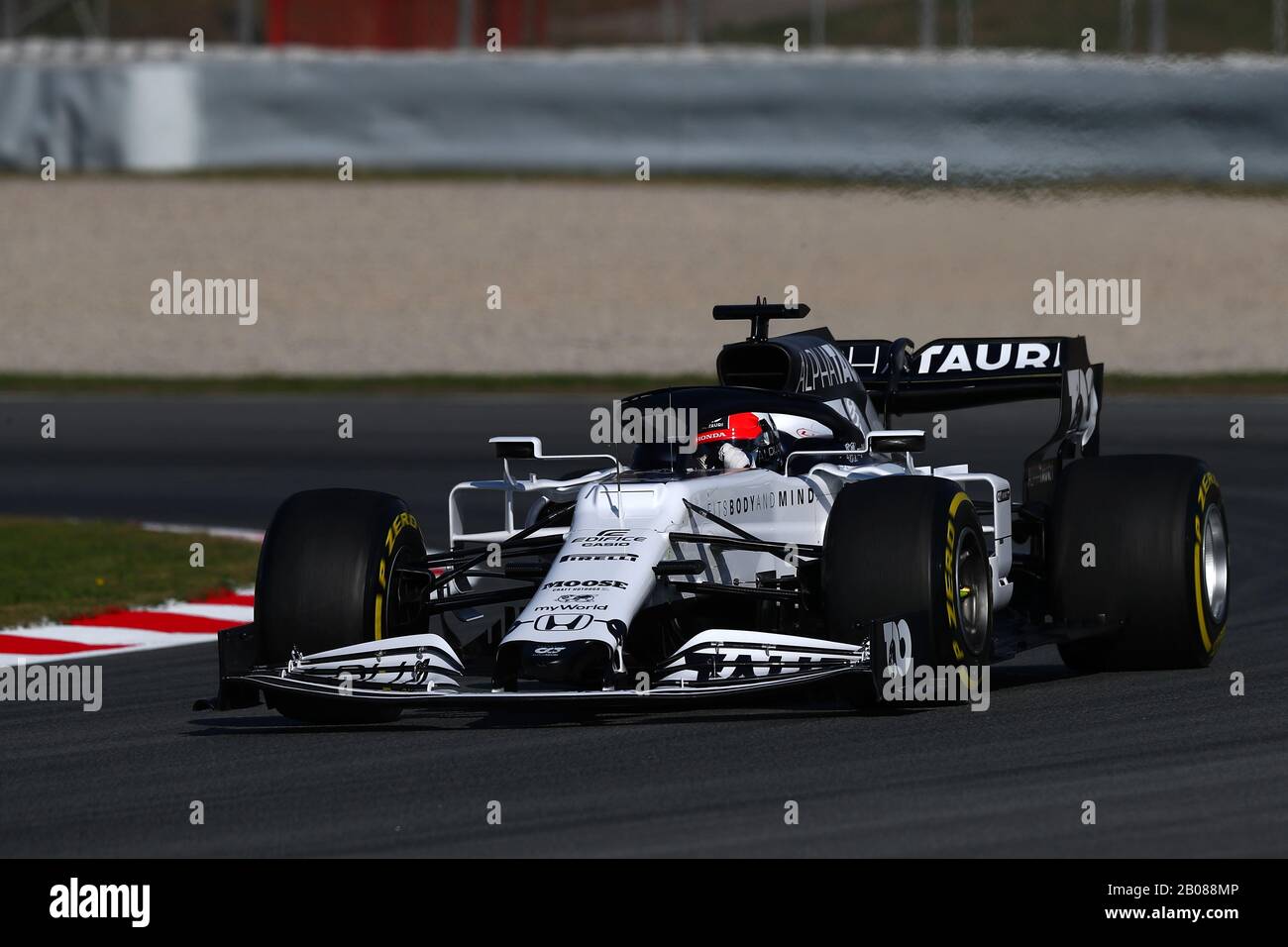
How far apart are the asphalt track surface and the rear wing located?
3.61ft

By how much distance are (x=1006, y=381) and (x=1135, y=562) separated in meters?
1.87

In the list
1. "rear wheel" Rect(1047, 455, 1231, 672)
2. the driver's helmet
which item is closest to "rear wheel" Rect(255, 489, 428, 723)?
the driver's helmet

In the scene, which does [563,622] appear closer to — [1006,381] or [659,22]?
[1006,381]

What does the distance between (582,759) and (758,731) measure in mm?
827

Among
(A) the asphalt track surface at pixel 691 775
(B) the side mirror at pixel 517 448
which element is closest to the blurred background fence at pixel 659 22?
(B) the side mirror at pixel 517 448

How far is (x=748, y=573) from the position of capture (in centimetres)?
971

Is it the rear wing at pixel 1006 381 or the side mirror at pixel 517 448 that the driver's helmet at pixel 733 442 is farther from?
the rear wing at pixel 1006 381

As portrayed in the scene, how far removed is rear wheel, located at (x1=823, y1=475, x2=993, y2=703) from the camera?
29.1ft

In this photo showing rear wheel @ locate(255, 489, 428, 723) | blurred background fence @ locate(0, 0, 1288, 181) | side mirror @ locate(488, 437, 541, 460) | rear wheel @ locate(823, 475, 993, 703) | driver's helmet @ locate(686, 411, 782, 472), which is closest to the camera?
rear wheel @ locate(823, 475, 993, 703)

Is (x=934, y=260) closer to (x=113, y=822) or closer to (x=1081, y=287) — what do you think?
(x=1081, y=287)

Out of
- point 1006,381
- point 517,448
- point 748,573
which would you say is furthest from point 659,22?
point 748,573

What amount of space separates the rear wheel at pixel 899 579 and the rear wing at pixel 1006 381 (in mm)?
2365

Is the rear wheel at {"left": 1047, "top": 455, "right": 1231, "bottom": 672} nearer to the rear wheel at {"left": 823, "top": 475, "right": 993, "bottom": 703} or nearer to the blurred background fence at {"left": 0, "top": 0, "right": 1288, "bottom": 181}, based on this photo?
the rear wheel at {"left": 823, "top": 475, "right": 993, "bottom": 703}

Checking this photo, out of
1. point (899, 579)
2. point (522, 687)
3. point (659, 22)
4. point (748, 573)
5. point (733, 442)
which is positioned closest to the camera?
point (899, 579)
